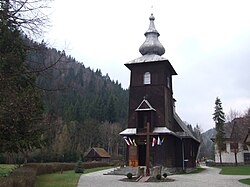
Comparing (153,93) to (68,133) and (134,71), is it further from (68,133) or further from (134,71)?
(68,133)

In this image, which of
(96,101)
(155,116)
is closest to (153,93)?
(155,116)

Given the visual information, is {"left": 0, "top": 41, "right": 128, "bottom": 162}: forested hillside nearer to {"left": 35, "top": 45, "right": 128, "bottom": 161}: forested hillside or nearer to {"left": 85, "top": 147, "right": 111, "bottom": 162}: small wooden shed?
{"left": 35, "top": 45, "right": 128, "bottom": 161}: forested hillside

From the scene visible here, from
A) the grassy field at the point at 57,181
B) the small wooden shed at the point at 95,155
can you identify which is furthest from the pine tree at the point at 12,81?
the small wooden shed at the point at 95,155

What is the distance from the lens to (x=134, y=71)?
112ft

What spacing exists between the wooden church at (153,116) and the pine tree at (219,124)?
785 inches

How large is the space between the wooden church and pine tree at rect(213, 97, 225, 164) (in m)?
19.9

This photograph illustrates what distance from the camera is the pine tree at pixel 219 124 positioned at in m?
54.3

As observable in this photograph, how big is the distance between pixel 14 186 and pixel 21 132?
2.57 m

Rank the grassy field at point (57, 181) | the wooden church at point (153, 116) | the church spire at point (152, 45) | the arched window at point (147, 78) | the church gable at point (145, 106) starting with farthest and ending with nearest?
the church spire at point (152, 45) < the arched window at point (147, 78) < the church gable at point (145, 106) < the wooden church at point (153, 116) < the grassy field at point (57, 181)

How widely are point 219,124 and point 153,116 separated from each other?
27707 millimetres

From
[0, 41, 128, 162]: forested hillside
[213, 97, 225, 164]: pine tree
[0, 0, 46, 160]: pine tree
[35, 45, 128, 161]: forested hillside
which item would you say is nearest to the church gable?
[0, 41, 128, 162]: forested hillside

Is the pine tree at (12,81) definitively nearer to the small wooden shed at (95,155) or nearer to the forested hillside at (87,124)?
the forested hillside at (87,124)

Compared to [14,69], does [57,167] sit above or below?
below

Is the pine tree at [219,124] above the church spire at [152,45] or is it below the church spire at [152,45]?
below
